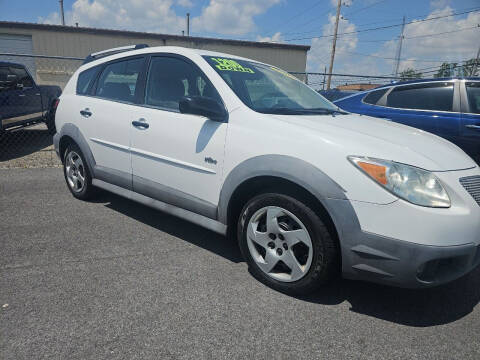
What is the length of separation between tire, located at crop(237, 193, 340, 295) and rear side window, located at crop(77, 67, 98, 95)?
2637mm

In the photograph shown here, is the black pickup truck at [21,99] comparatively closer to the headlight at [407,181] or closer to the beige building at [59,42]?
the headlight at [407,181]

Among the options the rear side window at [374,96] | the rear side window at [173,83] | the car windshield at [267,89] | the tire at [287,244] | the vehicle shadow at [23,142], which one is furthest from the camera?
the vehicle shadow at [23,142]

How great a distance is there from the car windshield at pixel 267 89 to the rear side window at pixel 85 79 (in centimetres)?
171

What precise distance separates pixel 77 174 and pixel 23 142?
5.03m

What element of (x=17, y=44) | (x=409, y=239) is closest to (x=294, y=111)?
(x=409, y=239)

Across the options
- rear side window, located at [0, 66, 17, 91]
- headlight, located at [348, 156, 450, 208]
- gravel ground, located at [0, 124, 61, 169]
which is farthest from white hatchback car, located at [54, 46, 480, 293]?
rear side window, located at [0, 66, 17, 91]

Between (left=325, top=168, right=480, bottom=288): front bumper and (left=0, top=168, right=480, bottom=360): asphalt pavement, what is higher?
(left=325, top=168, right=480, bottom=288): front bumper

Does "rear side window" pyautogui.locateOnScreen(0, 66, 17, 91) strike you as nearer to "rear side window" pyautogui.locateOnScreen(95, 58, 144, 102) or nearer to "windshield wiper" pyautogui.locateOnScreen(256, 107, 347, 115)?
"rear side window" pyautogui.locateOnScreen(95, 58, 144, 102)

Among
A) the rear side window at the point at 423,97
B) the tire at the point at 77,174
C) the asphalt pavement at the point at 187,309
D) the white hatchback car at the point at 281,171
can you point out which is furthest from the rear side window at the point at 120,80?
the rear side window at the point at 423,97

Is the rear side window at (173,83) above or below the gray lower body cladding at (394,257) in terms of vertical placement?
above

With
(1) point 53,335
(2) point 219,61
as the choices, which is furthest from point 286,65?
(1) point 53,335

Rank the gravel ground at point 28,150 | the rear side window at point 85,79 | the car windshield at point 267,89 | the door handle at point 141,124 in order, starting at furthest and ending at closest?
the gravel ground at point 28,150, the rear side window at point 85,79, the door handle at point 141,124, the car windshield at point 267,89

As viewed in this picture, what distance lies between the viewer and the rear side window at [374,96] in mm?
5426

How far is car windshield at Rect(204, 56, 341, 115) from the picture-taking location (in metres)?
2.75
